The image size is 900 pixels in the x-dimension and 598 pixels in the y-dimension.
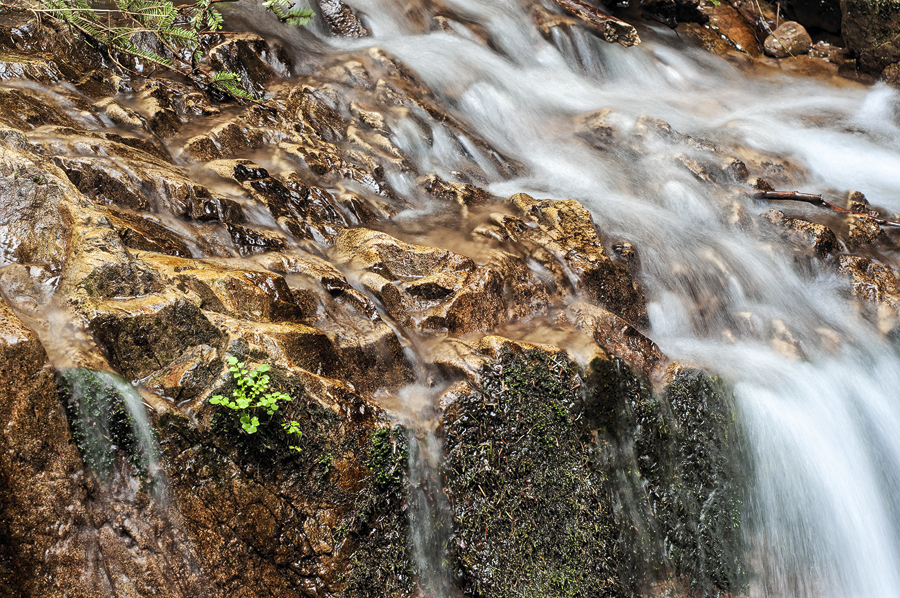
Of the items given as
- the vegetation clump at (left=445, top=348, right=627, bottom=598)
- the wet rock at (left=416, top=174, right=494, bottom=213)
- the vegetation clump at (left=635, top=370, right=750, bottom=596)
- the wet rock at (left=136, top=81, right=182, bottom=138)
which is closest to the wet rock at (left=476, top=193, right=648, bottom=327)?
the wet rock at (left=416, top=174, right=494, bottom=213)

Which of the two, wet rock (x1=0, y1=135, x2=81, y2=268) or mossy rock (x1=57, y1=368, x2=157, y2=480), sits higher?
wet rock (x1=0, y1=135, x2=81, y2=268)

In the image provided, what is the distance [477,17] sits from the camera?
11.1 metres

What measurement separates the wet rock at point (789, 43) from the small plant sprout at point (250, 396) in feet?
47.5

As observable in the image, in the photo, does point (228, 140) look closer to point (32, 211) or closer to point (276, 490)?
point (32, 211)

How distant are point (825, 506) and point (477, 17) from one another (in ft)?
32.4

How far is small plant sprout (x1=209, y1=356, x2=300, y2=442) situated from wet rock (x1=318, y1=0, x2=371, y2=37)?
7654mm

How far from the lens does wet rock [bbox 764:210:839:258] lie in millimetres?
7301

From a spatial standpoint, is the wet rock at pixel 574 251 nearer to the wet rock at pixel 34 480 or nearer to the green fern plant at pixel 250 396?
the green fern plant at pixel 250 396

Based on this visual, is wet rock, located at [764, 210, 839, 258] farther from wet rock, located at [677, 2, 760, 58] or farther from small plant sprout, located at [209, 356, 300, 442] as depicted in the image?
wet rock, located at [677, 2, 760, 58]

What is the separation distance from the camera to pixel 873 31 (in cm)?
1205

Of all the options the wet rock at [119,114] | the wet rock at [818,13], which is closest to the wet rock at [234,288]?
the wet rock at [119,114]

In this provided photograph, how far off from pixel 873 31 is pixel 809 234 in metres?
7.93

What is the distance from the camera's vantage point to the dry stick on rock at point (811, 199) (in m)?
8.05

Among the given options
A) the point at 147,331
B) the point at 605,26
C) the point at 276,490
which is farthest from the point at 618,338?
the point at 605,26
